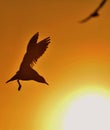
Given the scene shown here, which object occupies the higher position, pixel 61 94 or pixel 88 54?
pixel 88 54

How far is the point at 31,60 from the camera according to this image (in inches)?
60.3

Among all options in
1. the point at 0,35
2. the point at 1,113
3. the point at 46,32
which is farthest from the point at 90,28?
the point at 1,113

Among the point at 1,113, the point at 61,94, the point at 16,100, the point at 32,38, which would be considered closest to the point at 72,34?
the point at 32,38

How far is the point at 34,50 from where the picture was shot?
154cm

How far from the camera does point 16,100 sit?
1493 mm

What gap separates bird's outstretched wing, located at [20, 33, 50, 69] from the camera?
5.03ft

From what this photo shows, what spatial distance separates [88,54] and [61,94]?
0.91 ft

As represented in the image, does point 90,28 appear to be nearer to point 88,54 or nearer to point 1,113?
point 88,54

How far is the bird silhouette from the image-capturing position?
152 centimetres

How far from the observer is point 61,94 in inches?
59.1

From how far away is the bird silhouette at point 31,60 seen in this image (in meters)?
1.52

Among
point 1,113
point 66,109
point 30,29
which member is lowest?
point 1,113

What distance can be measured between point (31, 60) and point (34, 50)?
0.06m

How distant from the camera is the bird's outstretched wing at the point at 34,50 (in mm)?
1532
